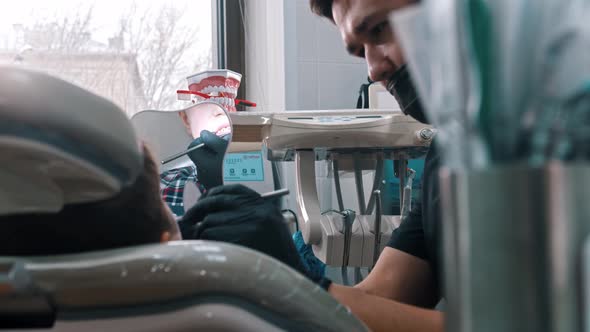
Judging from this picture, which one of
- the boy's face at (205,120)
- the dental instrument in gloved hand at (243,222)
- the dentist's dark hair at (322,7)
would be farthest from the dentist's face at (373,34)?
the dental instrument in gloved hand at (243,222)

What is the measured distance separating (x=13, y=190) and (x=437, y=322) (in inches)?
31.4

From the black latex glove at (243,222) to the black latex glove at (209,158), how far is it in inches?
20.3

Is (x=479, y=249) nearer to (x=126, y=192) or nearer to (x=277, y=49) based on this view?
(x=126, y=192)

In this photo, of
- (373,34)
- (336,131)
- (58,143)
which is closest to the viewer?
(58,143)

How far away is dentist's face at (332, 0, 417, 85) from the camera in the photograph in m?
1.08

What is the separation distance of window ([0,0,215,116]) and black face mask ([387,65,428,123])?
154 centimetres

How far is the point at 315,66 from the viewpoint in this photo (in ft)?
8.87

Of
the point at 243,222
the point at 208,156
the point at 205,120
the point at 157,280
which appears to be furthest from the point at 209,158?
the point at 157,280

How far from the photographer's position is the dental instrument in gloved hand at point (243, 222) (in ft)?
1.97

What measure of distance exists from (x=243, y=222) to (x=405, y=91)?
62 centimetres

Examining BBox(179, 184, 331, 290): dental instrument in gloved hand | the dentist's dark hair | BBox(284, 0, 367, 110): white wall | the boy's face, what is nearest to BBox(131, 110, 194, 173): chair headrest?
the boy's face

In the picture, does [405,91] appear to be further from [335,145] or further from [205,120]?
[335,145]

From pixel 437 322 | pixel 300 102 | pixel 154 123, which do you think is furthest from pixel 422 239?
pixel 300 102

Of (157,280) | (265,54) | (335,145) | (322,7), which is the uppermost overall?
(265,54)
